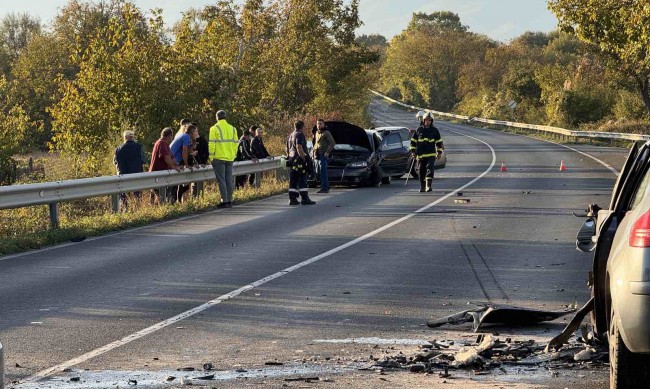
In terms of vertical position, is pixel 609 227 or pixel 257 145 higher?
pixel 257 145

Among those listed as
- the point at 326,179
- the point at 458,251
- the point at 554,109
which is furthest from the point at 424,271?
the point at 554,109

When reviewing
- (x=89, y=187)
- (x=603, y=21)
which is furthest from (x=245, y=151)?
(x=603, y=21)

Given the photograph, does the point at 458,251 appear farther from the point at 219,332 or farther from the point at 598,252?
the point at 598,252

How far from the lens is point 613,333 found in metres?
6.20

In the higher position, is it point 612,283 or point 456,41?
point 456,41

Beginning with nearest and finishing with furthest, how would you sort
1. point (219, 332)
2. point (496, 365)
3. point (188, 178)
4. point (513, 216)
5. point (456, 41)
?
1. point (496, 365)
2. point (219, 332)
3. point (513, 216)
4. point (188, 178)
5. point (456, 41)

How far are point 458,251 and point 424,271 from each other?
197 centimetres

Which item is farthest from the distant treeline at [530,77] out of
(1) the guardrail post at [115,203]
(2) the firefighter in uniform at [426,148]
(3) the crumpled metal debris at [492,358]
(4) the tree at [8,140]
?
(3) the crumpled metal debris at [492,358]

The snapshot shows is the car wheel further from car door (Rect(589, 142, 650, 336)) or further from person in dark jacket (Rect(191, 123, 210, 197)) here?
person in dark jacket (Rect(191, 123, 210, 197))

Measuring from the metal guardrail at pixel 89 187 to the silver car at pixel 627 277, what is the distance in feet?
35.3

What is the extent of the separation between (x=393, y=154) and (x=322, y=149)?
362 cm

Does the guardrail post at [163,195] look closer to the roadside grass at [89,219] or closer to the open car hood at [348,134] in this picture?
the roadside grass at [89,219]

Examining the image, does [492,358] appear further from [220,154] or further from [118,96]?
[118,96]

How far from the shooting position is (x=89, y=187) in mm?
18844
